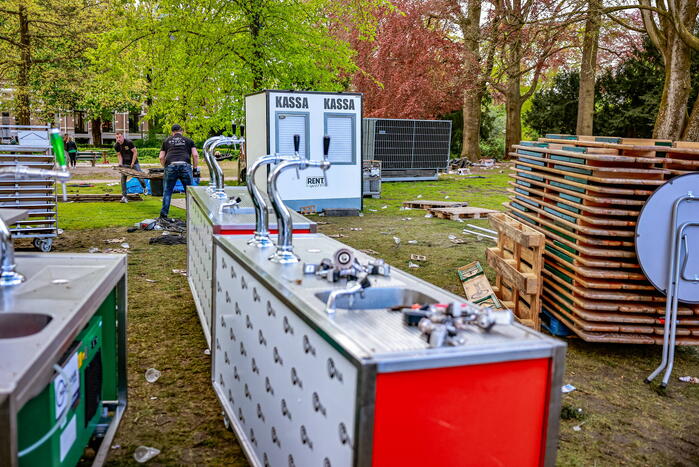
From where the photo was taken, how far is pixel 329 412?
2.52 metres

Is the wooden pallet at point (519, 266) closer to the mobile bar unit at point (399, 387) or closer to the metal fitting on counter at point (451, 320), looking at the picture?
the mobile bar unit at point (399, 387)

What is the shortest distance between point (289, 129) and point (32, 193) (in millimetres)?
5493

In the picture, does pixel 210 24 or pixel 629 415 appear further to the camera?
pixel 210 24

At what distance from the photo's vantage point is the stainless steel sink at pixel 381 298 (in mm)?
3051

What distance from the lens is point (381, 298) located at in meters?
3.18

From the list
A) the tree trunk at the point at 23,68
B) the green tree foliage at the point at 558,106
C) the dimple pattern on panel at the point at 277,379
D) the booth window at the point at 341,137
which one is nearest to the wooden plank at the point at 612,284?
the dimple pattern on panel at the point at 277,379

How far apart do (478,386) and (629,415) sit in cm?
290

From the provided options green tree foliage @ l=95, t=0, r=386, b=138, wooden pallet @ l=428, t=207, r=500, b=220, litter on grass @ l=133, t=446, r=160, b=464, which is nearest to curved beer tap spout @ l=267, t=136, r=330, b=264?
litter on grass @ l=133, t=446, r=160, b=464

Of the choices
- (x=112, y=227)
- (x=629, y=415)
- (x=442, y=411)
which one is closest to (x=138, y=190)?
(x=112, y=227)

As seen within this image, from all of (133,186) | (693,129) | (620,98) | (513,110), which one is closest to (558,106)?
(513,110)

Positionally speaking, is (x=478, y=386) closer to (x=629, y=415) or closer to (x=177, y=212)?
(x=629, y=415)

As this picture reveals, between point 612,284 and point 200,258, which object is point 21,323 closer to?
point 200,258

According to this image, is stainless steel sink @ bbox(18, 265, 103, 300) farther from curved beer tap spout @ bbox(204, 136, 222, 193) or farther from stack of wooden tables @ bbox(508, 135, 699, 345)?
stack of wooden tables @ bbox(508, 135, 699, 345)

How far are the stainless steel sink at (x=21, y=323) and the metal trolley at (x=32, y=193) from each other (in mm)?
7460
